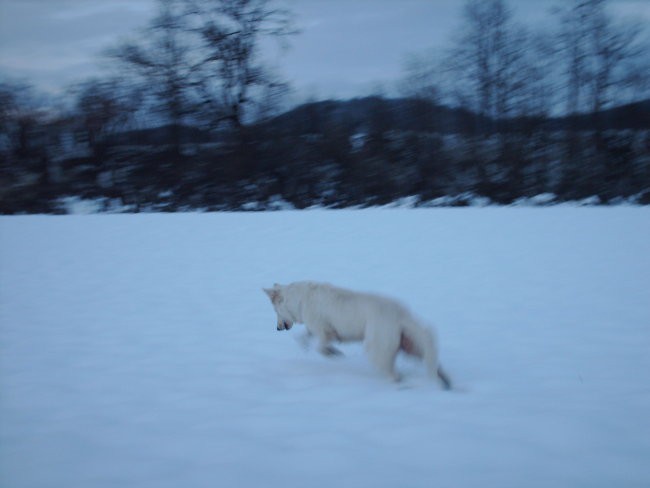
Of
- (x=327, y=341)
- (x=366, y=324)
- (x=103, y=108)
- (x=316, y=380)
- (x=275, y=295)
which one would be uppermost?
(x=103, y=108)

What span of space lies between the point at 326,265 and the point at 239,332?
3.94 meters

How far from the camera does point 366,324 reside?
424 cm

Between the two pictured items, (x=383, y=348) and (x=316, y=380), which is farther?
(x=316, y=380)

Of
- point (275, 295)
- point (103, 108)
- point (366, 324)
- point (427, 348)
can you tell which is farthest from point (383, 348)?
point (103, 108)

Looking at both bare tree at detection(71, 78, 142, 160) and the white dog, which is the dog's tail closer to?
the white dog

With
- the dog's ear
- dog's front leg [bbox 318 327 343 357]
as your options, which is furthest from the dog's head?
dog's front leg [bbox 318 327 343 357]

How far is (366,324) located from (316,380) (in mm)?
711

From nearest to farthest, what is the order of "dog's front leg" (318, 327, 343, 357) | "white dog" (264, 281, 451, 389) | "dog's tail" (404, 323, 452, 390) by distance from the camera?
"dog's tail" (404, 323, 452, 390) → "white dog" (264, 281, 451, 389) → "dog's front leg" (318, 327, 343, 357)

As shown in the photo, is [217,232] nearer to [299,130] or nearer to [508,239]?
[508,239]

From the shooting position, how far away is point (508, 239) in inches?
461

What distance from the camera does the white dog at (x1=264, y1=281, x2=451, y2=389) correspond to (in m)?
4.08

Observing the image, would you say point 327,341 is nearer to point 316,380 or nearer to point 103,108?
point 316,380

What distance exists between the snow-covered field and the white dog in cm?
28

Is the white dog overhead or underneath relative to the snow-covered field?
overhead
